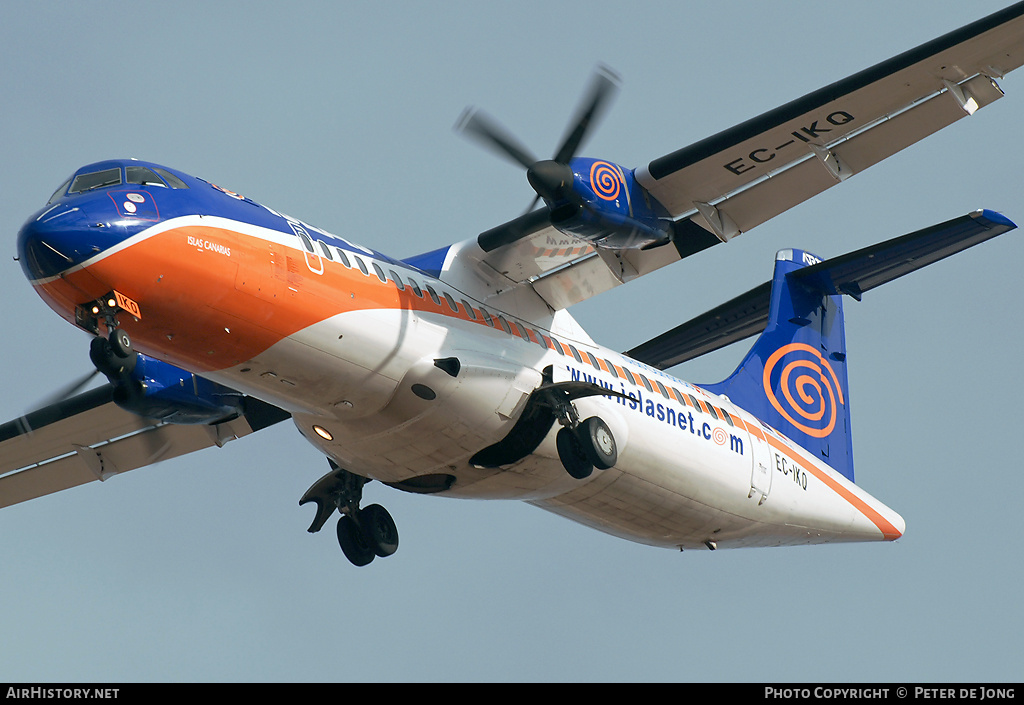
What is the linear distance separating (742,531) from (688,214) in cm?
394

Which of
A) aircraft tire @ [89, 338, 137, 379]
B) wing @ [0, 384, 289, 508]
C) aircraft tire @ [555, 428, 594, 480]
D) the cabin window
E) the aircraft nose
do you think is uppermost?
the cabin window

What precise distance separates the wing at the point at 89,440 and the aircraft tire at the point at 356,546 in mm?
1640

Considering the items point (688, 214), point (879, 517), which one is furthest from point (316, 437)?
point (879, 517)

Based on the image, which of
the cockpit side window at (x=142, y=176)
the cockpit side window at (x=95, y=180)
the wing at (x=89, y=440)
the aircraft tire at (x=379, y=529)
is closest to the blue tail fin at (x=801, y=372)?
the aircraft tire at (x=379, y=529)

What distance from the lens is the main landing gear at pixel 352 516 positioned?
49.9 ft

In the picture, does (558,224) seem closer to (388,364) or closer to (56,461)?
(388,364)

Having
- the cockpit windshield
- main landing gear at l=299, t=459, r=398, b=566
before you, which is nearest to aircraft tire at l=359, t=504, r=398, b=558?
main landing gear at l=299, t=459, r=398, b=566

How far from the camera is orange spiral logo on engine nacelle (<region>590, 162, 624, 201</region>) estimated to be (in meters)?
13.3

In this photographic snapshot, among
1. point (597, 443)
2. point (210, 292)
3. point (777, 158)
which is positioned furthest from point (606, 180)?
point (210, 292)

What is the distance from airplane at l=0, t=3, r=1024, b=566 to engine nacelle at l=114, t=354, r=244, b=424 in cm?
3

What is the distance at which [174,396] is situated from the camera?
14.2 metres

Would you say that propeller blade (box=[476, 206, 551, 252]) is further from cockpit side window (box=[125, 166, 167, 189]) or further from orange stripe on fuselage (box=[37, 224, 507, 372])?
cockpit side window (box=[125, 166, 167, 189])

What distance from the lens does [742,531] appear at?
16078 mm

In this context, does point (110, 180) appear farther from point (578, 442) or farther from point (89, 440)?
point (89, 440)
